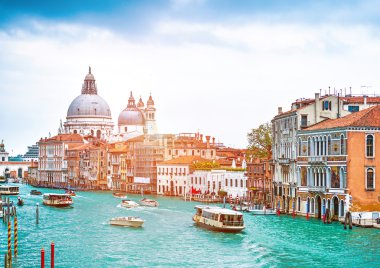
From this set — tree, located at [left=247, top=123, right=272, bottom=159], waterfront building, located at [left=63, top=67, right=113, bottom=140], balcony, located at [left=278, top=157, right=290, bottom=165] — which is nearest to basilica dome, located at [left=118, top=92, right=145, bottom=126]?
waterfront building, located at [left=63, top=67, right=113, bottom=140]

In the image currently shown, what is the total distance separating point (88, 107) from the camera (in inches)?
4200

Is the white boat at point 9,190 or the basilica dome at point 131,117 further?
the basilica dome at point 131,117

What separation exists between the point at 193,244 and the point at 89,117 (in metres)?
80.6

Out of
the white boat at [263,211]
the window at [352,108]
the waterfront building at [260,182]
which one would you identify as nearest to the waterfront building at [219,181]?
the waterfront building at [260,182]

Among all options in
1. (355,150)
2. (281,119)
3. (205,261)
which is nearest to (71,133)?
(281,119)

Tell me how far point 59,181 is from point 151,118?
1341 cm

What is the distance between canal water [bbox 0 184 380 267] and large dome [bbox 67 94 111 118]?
7011 cm

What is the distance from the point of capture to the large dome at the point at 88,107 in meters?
107

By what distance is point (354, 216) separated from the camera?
1235 inches

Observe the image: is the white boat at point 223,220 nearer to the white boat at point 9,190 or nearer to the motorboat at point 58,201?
the motorboat at point 58,201

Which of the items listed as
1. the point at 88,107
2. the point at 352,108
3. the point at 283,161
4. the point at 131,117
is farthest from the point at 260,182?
the point at 88,107

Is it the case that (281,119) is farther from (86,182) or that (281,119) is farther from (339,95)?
(86,182)

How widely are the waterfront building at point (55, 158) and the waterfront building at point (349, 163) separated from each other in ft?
200

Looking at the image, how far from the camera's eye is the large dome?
107m
